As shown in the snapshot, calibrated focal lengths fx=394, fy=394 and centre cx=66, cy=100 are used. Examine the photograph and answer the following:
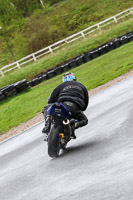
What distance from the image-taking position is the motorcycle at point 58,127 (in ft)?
24.0

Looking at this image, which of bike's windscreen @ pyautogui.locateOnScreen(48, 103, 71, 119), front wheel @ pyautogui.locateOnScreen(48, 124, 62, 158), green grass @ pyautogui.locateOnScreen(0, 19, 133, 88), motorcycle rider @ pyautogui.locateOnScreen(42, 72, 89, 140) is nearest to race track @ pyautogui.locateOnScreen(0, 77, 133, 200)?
front wheel @ pyautogui.locateOnScreen(48, 124, 62, 158)

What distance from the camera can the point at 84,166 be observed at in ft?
20.1

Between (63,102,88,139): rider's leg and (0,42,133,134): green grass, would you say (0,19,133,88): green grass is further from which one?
(63,102,88,139): rider's leg

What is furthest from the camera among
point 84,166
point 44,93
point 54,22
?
point 54,22

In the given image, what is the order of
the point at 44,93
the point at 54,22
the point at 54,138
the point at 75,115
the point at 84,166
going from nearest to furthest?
1. the point at 84,166
2. the point at 54,138
3. the point at 75,115
4. the point at 44,93
5. the point at 54,22

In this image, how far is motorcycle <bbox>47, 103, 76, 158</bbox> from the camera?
7.32m

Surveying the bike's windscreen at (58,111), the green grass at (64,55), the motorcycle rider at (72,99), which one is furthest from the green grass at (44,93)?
the green grass at (64,55)

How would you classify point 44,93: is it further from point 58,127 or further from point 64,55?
point 58,127

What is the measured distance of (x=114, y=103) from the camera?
37.4 ft

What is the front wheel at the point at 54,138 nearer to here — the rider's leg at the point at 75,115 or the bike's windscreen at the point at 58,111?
the bike's windscreen at the point at 58,111

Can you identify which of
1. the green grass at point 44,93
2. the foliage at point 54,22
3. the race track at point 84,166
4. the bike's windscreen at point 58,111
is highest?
the bike's windscreen at point 58,111

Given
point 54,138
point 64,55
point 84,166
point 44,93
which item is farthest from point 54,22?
point 84,166

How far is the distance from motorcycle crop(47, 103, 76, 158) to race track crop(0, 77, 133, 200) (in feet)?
1.06

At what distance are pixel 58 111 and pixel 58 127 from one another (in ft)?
0.99
